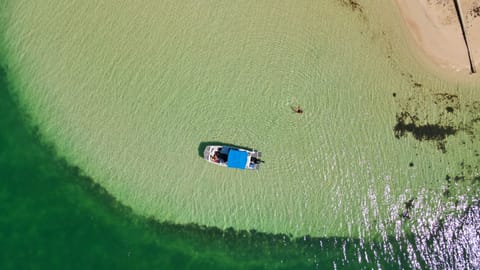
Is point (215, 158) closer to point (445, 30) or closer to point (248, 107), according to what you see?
point (248, 107)

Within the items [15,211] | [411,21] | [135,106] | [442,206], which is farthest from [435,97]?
[15,211]

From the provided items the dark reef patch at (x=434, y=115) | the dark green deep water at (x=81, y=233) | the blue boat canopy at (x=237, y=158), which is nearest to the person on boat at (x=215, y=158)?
the blue boat canopy at (x=237, y=158)

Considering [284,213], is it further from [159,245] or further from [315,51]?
[315,51]

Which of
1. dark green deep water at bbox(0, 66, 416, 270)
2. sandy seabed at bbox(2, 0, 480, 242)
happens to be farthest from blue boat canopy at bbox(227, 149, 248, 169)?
dark green deep water at bbox(0, 66, 416, 270)

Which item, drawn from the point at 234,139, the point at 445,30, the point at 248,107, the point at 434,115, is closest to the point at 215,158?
the point at 234,139

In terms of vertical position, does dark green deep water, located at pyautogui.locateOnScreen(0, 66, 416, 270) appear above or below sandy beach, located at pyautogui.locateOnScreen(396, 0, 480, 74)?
below

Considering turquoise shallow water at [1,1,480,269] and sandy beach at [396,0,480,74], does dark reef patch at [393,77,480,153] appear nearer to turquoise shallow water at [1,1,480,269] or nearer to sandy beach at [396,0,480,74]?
turquoise shallow water at [1,1,480,269]
